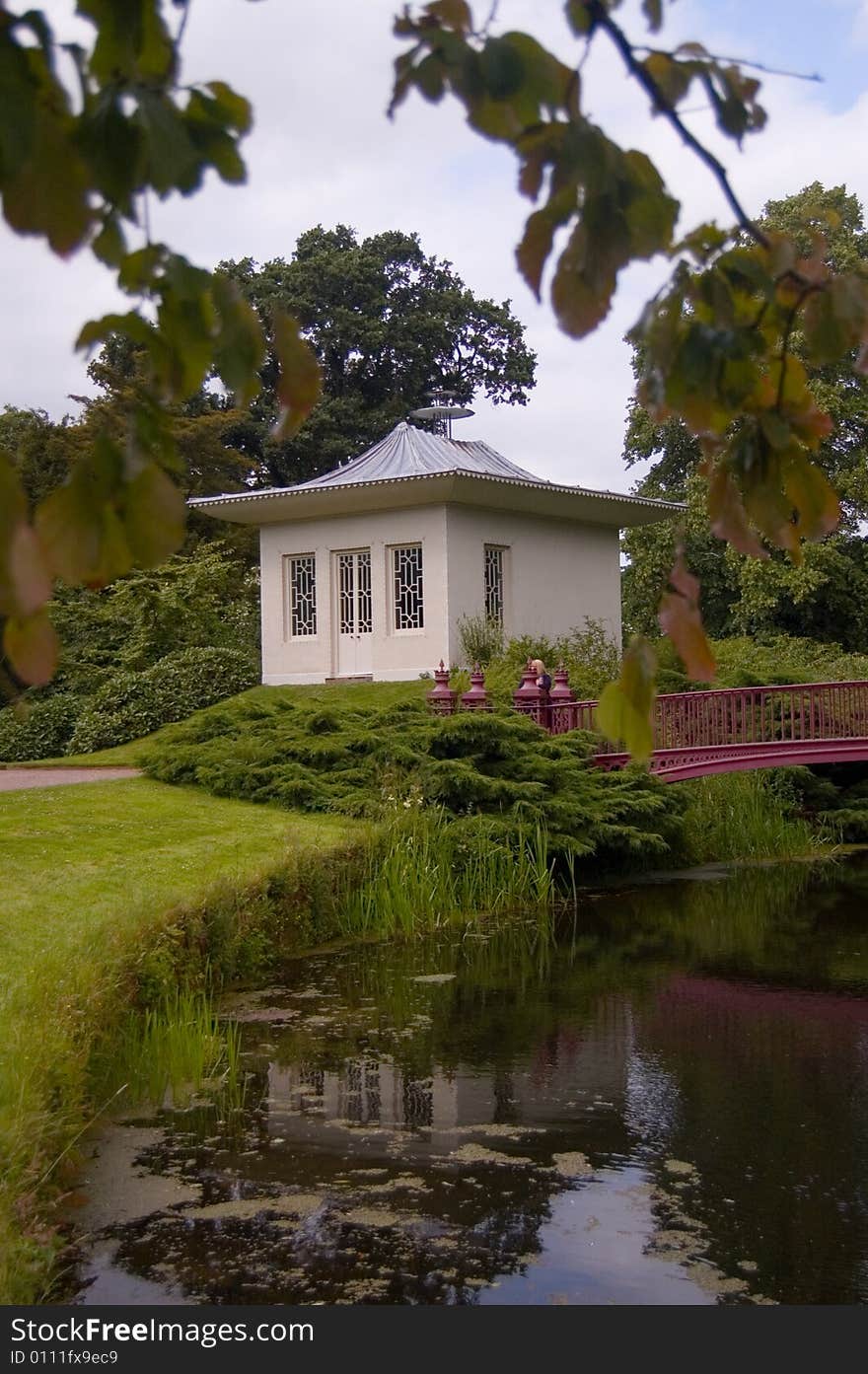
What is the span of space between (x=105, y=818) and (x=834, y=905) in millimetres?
7420

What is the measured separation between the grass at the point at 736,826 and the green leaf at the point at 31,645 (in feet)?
53.0

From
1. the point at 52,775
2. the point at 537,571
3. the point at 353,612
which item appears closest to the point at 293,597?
the point at 353,612

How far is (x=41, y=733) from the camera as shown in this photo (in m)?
21.8

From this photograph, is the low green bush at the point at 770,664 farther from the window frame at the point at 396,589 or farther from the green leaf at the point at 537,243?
the green leaf at the point at 537,243

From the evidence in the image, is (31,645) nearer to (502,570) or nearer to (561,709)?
(561,709)

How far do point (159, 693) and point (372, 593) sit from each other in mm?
3726

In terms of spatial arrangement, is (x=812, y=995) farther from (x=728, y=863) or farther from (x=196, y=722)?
(x=196, y=722)

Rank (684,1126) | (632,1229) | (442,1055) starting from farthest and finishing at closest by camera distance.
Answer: (442,1055) → (684,1126) → (632,1229)

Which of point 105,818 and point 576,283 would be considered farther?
point 105,818

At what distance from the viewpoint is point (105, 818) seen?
519 inches

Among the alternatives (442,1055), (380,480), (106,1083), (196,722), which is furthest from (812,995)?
(380,480)

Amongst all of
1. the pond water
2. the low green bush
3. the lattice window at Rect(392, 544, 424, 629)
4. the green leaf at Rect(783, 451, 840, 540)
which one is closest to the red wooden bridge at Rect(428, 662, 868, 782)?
the low green bush

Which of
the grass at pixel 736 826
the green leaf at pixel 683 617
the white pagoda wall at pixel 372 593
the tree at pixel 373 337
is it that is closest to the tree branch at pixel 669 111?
the green leaf at pixel 683 617

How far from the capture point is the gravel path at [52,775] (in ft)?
51.9
